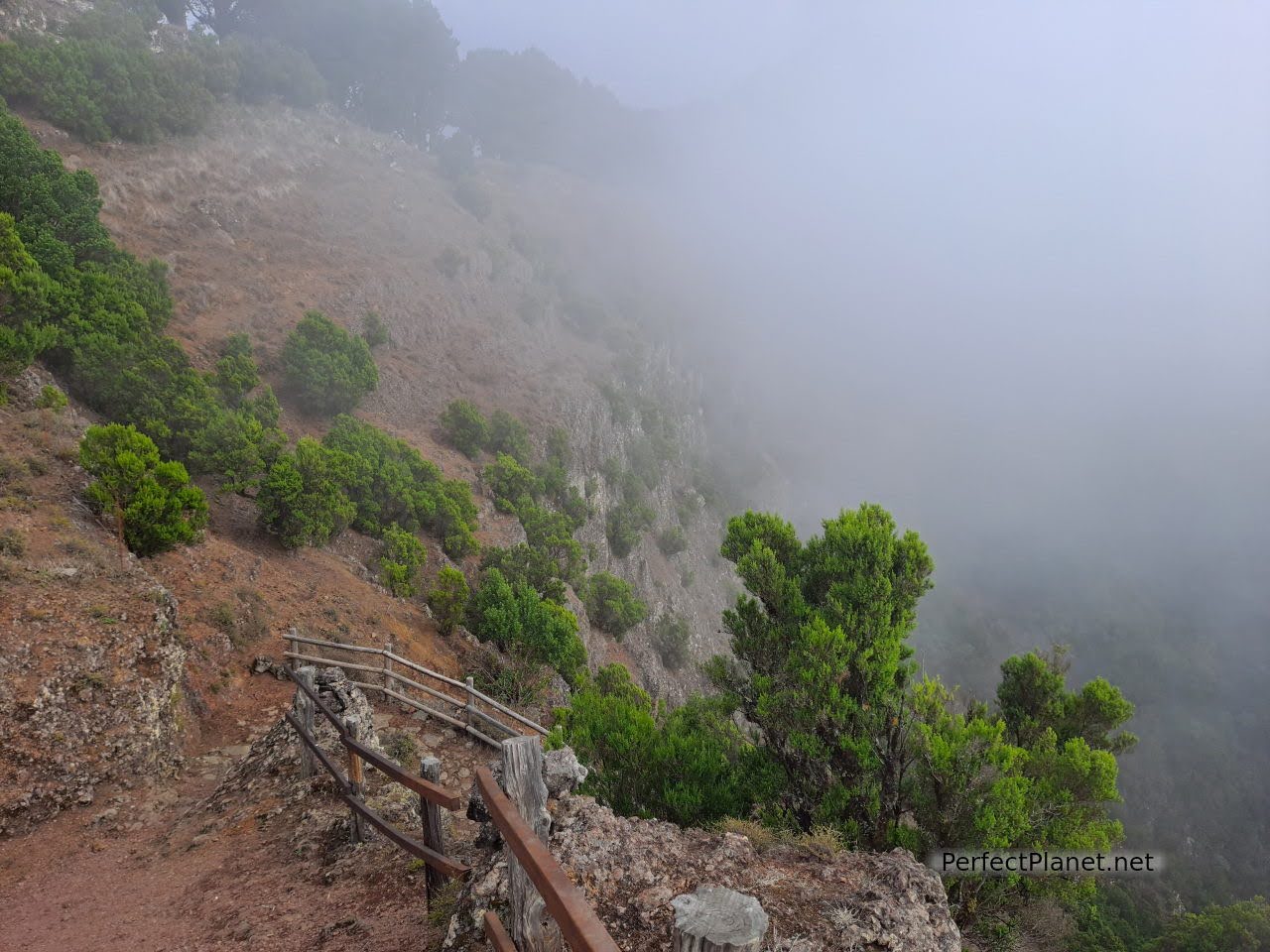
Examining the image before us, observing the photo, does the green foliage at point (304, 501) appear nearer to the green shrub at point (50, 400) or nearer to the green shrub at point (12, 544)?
the green shrub at point (50, 400)

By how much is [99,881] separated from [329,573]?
1198 cm

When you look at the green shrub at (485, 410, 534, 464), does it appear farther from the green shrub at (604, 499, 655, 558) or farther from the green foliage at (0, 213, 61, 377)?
the green foliage at (0, 213, 61, 377)

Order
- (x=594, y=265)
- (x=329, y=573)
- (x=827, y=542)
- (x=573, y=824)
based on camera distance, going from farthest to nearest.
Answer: (x=594, y=265) < (x=329, y=573) < (x=827, y=542) < (x=573, y=824)

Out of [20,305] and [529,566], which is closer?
[20,305]

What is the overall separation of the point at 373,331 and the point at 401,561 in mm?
19603

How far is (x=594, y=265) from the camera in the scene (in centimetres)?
6819

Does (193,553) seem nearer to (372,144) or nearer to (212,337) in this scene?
(212,337)

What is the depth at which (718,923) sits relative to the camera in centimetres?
200

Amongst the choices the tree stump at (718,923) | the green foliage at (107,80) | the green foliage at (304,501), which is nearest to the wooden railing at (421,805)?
the tree stump at (718,923)

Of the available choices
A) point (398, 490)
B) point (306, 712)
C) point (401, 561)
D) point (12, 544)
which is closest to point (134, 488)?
point (12, 544)

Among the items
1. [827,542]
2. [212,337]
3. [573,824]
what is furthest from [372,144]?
[573,824]

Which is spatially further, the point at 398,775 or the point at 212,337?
the point at 212,337

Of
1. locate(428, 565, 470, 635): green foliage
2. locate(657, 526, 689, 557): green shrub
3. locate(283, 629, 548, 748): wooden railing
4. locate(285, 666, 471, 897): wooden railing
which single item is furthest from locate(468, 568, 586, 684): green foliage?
locate(657, 526, 689, 557): green shrub

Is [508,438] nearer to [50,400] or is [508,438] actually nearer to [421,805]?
[50,400]
